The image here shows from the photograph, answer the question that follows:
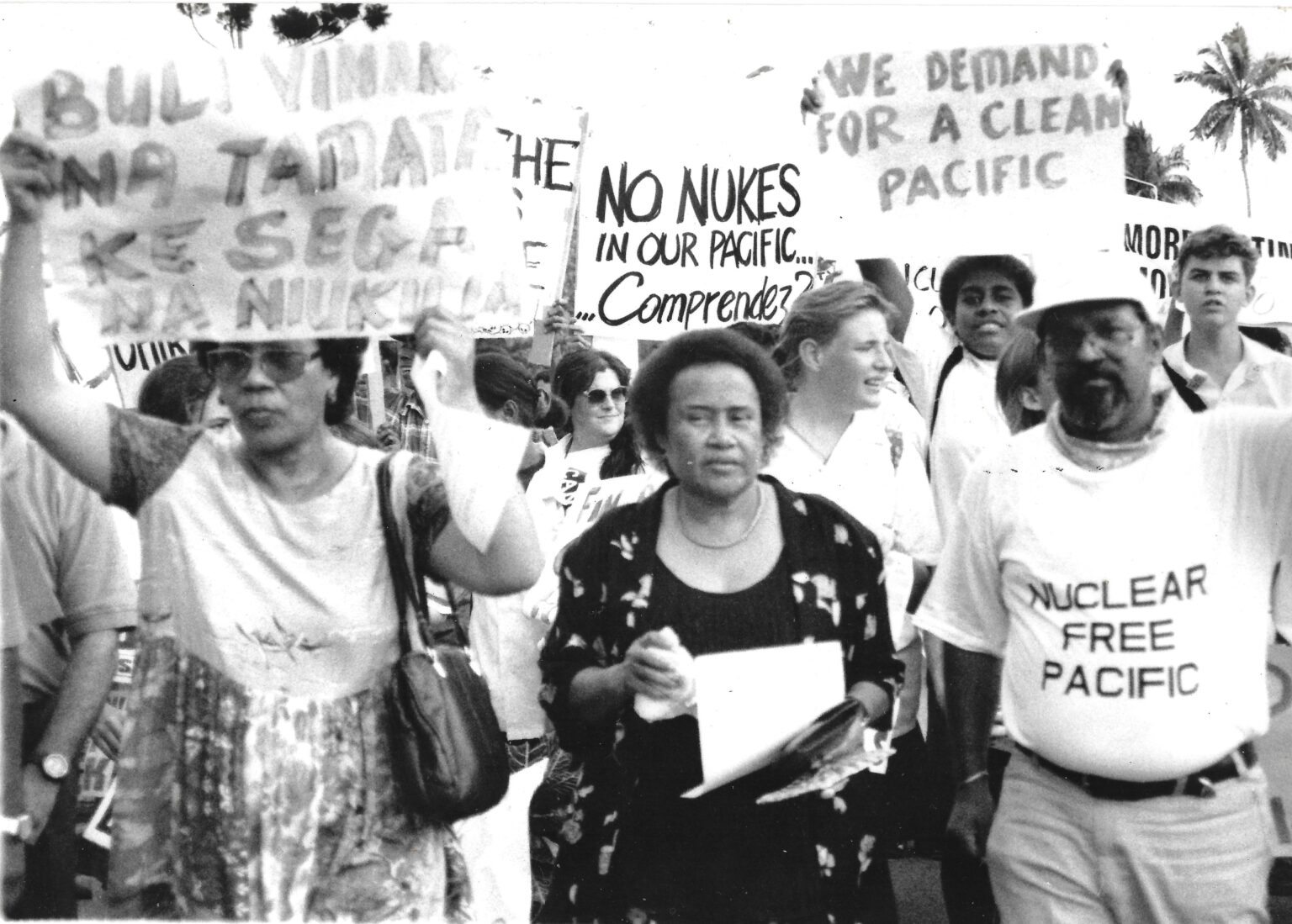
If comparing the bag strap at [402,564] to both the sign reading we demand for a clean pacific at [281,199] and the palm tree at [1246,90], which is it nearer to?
the sign reading we demand for a clean pacific at [281,199]

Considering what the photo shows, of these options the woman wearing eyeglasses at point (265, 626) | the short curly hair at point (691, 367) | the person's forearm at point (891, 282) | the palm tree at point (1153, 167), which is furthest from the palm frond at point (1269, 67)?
the palm tree at point (1153, 167)

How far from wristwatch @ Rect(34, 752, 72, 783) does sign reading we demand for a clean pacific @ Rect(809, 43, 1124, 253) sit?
7.95 feet

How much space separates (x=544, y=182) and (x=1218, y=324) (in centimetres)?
320

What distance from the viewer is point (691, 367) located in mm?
3990

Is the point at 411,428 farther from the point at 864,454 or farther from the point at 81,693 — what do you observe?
the point at 81,693

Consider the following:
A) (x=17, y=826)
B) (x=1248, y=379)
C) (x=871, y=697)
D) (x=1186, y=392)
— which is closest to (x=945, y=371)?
(x=1186, y=392)

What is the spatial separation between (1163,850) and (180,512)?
2174 millimetres

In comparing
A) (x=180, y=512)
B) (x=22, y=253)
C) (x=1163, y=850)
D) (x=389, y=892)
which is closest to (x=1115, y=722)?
(x=1163, y=850)

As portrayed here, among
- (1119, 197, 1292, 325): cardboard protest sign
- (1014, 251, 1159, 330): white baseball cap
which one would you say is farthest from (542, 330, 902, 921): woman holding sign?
(1119, 197, 1292, 325): cardboard protest sign

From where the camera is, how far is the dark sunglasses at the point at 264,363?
136 inches

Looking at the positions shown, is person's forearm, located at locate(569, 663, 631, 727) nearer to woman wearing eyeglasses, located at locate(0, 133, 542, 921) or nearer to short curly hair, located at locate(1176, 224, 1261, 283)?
woman wearing eyeglasses, located at locate(0, 133, 542, 921)

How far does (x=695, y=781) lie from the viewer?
360cm

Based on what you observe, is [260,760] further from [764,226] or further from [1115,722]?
[764,226]

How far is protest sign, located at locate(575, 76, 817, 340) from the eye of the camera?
6.12 metres
